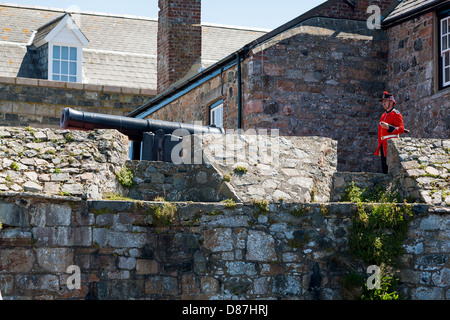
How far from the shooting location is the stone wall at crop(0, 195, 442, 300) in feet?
34.9

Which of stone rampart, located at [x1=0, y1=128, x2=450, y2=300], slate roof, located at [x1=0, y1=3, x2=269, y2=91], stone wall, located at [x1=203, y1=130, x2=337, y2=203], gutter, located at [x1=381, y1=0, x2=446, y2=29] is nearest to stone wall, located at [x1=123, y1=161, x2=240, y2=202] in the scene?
stone wall, located at [x1=203, y1=130, x2=337, y2=203]

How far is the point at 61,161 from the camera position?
38.5ft

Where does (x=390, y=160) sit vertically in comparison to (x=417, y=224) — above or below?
above

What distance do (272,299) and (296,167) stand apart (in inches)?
109

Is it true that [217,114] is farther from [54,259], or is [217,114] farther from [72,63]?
[54,259]

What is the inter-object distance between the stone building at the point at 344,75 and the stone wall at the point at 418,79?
19mm

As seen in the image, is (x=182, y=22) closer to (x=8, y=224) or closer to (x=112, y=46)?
(x=112, y=46)

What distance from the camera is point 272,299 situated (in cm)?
1096

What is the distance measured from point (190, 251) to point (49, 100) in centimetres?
1318

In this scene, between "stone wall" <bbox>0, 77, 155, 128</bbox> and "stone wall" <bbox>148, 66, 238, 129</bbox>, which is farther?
"stone wall" <bbox>0, 77, 155, 128</bbox>

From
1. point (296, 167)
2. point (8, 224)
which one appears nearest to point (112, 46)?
point (296, 167)

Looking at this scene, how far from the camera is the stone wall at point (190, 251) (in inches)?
419

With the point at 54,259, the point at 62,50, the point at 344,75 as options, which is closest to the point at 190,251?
the point at 54,259

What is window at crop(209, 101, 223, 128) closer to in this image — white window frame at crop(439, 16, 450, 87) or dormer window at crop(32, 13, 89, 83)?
white window frame at crop(439, 16, 450, 87)
